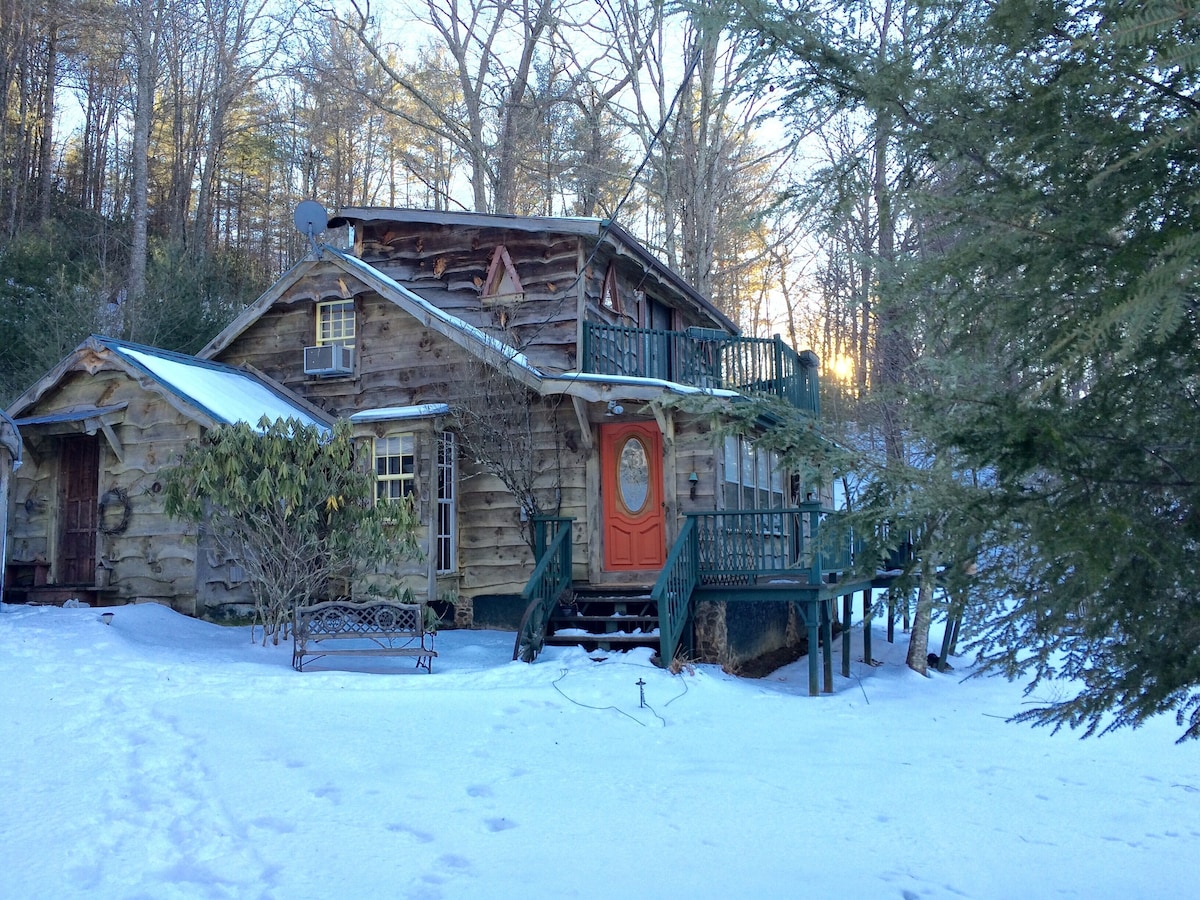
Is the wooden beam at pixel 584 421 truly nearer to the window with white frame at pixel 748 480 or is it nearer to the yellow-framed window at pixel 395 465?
the window with white frame at pixel 748 480

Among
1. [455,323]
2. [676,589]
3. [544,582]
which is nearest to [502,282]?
[455,323]

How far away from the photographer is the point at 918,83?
160 inches

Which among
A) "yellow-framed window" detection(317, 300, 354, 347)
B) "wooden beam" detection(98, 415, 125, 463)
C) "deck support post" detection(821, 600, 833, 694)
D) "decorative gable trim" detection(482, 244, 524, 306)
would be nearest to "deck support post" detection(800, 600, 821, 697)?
"deck support post" detection(821, 600, 833, 694)

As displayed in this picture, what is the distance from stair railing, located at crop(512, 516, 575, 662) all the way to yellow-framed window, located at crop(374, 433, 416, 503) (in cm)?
198

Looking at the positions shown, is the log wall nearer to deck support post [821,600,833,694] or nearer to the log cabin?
the log cabin

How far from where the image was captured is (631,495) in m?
13.3

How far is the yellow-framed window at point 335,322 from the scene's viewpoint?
14930 mm

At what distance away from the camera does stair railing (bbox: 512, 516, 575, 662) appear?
436 inches

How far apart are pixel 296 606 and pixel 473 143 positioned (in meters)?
17.2

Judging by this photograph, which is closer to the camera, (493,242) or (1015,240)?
(1015,240)

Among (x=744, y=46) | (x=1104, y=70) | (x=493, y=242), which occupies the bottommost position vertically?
(x=1104, y=70)

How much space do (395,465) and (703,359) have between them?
504cm

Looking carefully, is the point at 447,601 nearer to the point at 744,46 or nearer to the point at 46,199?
the point at 744,46

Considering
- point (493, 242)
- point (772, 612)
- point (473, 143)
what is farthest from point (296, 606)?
point (473, 143)
